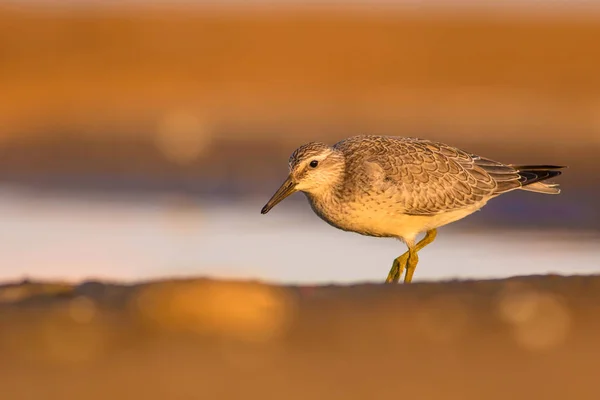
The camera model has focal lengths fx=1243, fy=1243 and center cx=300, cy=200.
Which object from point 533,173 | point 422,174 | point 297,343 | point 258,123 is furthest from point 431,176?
point 258,123

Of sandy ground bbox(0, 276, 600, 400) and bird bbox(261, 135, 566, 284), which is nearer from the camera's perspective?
sandy ground bbox(0, 276, 600, 400)

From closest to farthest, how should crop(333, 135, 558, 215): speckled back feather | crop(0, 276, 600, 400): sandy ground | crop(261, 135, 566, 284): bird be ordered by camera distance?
1. crop(0, 276, 600, 400): sandy ground
2. crop(261, 135, 566, 284): bird
3. crop(333, 135, 558, 215): speckled back feather

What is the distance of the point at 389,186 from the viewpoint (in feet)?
31.7

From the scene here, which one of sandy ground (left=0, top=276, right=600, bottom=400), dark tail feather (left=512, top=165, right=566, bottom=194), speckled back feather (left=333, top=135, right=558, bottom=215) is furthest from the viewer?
dark tail feather (left=512, top=165, right=566, bottom=194)

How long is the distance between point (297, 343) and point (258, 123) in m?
16.3

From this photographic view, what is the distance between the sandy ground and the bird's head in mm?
2344

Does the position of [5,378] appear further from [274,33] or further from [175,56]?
[274,33]

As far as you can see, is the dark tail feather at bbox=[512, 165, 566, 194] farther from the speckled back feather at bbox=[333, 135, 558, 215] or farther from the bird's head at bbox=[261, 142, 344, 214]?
the bird's head at bbox=[261, 142, 344, 214]

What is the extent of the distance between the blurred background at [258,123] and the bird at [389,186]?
2.58 ft

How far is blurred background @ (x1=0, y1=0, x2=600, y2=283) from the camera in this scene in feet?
39.4

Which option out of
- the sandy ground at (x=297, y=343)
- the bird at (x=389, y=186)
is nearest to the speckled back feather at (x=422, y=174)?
the bird at (x=389, y=186)

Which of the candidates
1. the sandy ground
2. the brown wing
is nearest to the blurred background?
the brown wing

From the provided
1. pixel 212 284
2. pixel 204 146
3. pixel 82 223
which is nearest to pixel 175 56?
pixel 204 146

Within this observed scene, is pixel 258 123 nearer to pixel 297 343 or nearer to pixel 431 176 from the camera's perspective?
pixel 431 176
